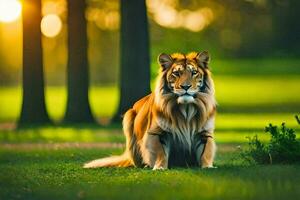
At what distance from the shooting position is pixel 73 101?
1220 inches

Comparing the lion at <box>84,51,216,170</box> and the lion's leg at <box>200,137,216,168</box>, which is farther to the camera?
the lion's leg at <box>200,137,216,168</box>

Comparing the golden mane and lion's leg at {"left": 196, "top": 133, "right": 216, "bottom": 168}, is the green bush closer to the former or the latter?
lion's leg at {"left": 196, "top": 133, "right": 216, "bottom": 168}

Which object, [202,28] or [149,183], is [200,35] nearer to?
[202,28]

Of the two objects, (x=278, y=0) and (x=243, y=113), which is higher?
(x=278, y=0)

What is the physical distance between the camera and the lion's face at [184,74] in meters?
16.1

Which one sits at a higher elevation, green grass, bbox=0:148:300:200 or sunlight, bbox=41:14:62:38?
sunlight, bbox=41:14:62:38

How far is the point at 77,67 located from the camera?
1230 inches

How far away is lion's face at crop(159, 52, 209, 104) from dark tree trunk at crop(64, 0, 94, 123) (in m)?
14.4

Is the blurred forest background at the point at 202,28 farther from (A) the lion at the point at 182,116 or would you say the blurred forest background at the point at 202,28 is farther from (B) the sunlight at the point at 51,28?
(A) the lion at the point at 182,116

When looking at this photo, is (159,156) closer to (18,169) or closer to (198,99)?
(198,99)

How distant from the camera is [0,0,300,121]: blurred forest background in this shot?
44.0 meters

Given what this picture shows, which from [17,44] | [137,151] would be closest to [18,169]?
[137,151]

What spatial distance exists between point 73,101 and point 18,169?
12823mm

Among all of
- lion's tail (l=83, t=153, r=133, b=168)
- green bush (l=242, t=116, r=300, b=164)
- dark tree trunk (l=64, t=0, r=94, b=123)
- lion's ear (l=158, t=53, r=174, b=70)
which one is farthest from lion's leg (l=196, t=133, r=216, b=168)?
dark tree trunk (l=64, t=0, r=94, b=123)
